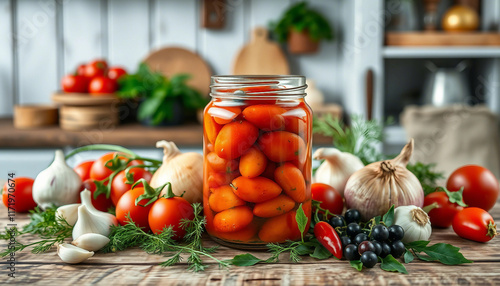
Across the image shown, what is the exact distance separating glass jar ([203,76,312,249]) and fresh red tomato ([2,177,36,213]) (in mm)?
435

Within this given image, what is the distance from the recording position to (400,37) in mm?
2102

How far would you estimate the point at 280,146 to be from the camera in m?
0.68

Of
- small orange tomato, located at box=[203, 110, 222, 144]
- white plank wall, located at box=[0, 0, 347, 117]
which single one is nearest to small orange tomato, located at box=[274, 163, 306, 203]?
small orange tomato, located at box=[203, 110, 222, 144]

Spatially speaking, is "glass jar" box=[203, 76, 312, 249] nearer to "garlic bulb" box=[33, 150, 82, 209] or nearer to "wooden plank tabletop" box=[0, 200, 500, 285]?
"wooden plank tabletop" box=[0, 200, 500, 285]

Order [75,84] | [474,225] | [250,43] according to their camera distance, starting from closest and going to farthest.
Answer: [474,225]
[75,84]
[250,43]

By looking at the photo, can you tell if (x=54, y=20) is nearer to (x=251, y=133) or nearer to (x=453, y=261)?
(x=251, y=133)

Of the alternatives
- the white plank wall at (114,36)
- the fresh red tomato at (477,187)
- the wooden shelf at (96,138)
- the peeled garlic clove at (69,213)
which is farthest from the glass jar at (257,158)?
the white plank wall at (114,36)

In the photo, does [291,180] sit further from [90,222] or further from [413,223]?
[90,222]

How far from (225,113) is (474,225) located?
43cm

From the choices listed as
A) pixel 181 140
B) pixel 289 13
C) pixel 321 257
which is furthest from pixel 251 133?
pixel 289 13

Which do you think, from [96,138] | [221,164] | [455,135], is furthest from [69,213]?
[455,135]

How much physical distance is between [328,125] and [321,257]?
1.54ft

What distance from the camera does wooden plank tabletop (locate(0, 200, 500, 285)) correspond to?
0.63 metres

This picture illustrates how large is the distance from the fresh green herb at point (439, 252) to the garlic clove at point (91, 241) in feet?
1.49
